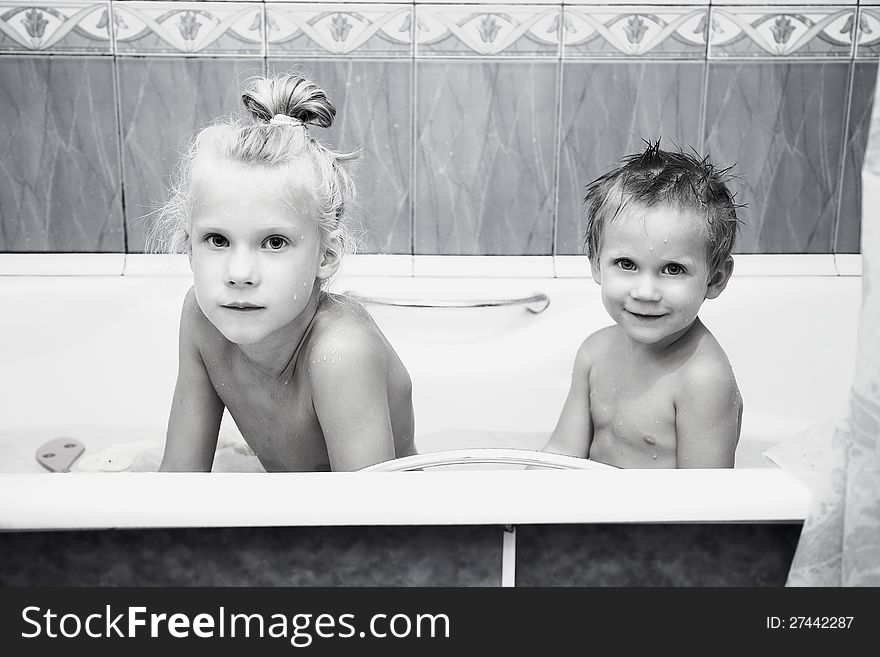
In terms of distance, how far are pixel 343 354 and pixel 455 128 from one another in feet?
2.63

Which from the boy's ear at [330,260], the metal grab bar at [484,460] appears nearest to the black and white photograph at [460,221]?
the boy's ear at [330,260]

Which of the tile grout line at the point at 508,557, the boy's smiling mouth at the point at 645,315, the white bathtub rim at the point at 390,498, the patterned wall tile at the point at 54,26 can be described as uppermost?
the patterned wall tile at the point at 54,26

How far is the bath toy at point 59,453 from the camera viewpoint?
148 cm

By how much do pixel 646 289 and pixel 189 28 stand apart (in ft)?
3.26

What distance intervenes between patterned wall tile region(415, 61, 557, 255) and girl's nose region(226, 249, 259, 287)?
0.82 metres

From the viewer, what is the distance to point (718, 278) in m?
1.14

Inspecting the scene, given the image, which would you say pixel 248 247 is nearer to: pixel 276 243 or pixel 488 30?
pixel 276 243

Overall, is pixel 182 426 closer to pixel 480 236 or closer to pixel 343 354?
pixel 343 354

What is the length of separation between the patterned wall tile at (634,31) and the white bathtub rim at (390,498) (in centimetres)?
102

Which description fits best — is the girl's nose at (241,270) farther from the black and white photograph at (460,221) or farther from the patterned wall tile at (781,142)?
the patterned wall tile at (781,142)

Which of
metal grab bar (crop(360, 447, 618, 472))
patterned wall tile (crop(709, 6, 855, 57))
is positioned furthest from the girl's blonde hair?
patterned wall tile (crop(709, 6, 855, 57))

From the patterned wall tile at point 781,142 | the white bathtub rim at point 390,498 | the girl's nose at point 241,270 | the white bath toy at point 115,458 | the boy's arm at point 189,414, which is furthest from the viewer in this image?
the patterned wall tile at point 781,142

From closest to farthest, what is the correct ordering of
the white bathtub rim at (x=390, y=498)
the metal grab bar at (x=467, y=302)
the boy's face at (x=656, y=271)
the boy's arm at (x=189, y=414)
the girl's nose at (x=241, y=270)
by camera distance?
the white bathtub rim at (x=390, y=498) → the girl's nose at (x=241, y=270) → the boy's face at (x=656, y=271) → the boy's arm at (x=189, y=414) → the metal grab bar at (x=467, y=302)

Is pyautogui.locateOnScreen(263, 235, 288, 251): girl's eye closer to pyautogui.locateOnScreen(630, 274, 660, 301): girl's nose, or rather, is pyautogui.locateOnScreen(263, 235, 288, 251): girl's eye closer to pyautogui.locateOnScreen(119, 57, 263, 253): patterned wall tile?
pyautogui.locateOnScreen(630, 274, 660, 301): girl's nose
